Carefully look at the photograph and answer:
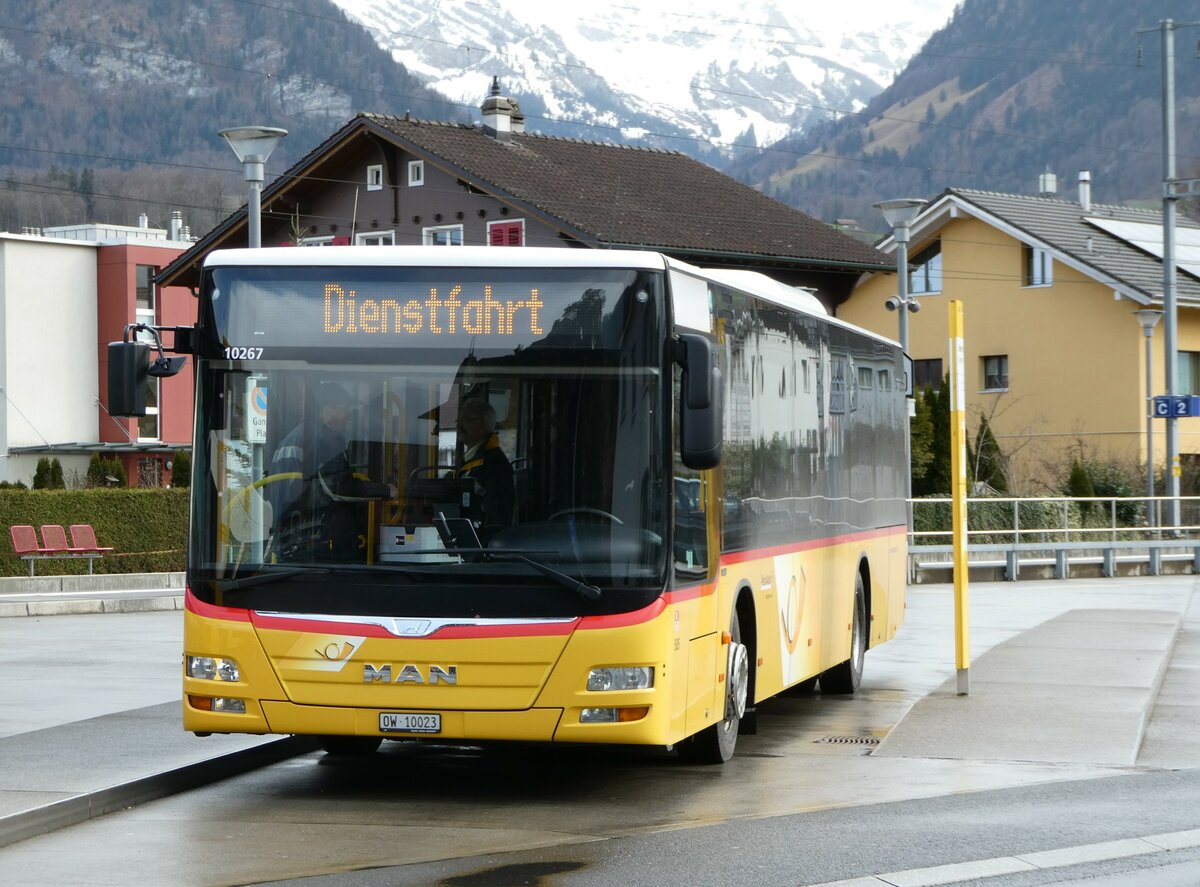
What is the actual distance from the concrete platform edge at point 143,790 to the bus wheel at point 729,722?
2365mm

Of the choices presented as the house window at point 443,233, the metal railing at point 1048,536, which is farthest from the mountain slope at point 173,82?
the metal railing at point 1048,536

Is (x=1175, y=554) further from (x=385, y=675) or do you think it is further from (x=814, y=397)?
(x=385, y=675)

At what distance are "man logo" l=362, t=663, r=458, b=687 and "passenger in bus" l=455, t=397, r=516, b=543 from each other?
0.66 meters

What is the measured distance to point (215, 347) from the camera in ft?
32.5

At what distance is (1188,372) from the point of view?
5219 centimetres

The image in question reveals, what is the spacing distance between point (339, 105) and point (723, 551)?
15954cm

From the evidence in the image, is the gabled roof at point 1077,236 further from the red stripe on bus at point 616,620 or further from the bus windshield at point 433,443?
the red stripe on bus at point 616,620

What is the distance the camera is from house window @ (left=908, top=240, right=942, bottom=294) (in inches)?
2169

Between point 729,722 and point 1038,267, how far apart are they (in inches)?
1728

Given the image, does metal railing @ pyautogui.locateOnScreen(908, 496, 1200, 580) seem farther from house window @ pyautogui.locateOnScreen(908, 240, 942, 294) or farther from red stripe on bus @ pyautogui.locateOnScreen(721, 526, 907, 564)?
red stripe on bus @ pyautogui.locateOnScreen(721, 526, 907, 564)

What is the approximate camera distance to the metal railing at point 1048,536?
34750 millimetres

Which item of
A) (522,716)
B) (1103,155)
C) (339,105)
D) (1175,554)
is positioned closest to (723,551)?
(522,716)

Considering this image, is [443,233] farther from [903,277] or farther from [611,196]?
[903,277]

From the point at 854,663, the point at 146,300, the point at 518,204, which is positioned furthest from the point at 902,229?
the point at 146,300
